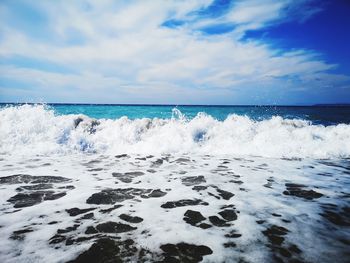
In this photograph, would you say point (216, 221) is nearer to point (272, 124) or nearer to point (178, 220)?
point (178, 220)

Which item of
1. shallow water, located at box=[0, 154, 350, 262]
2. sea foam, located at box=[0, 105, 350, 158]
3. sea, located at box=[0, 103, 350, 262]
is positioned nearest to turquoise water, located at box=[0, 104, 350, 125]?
sea foam, located at box=[0, 105, 350, 158]

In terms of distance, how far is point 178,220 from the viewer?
10.3ft

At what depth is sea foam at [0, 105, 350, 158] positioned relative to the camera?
800 centimetres

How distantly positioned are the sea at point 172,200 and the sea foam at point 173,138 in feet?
0.23

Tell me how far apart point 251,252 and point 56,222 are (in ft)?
7.66

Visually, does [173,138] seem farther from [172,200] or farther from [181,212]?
[181,212]

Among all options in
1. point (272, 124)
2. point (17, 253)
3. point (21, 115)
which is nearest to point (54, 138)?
point (21, 115)

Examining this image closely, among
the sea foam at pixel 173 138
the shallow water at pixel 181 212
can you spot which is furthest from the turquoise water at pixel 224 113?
the shallow water at pixel 181 212

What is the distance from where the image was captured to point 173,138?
30.1 feet

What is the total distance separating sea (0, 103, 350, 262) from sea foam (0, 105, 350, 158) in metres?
0.07

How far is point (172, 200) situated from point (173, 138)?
17.6 feet

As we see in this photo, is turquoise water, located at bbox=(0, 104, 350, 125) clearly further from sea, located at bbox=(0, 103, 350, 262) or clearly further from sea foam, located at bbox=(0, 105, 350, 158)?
sea, located at bbox=(0, 103, 350, 262)

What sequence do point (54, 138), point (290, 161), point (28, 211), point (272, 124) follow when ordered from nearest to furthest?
point (28, 211)
point (290, 161)
point (54, 138)
point (272, 124)

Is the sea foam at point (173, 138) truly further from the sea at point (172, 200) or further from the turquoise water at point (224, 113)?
the turquoise water at point (224, 113)
